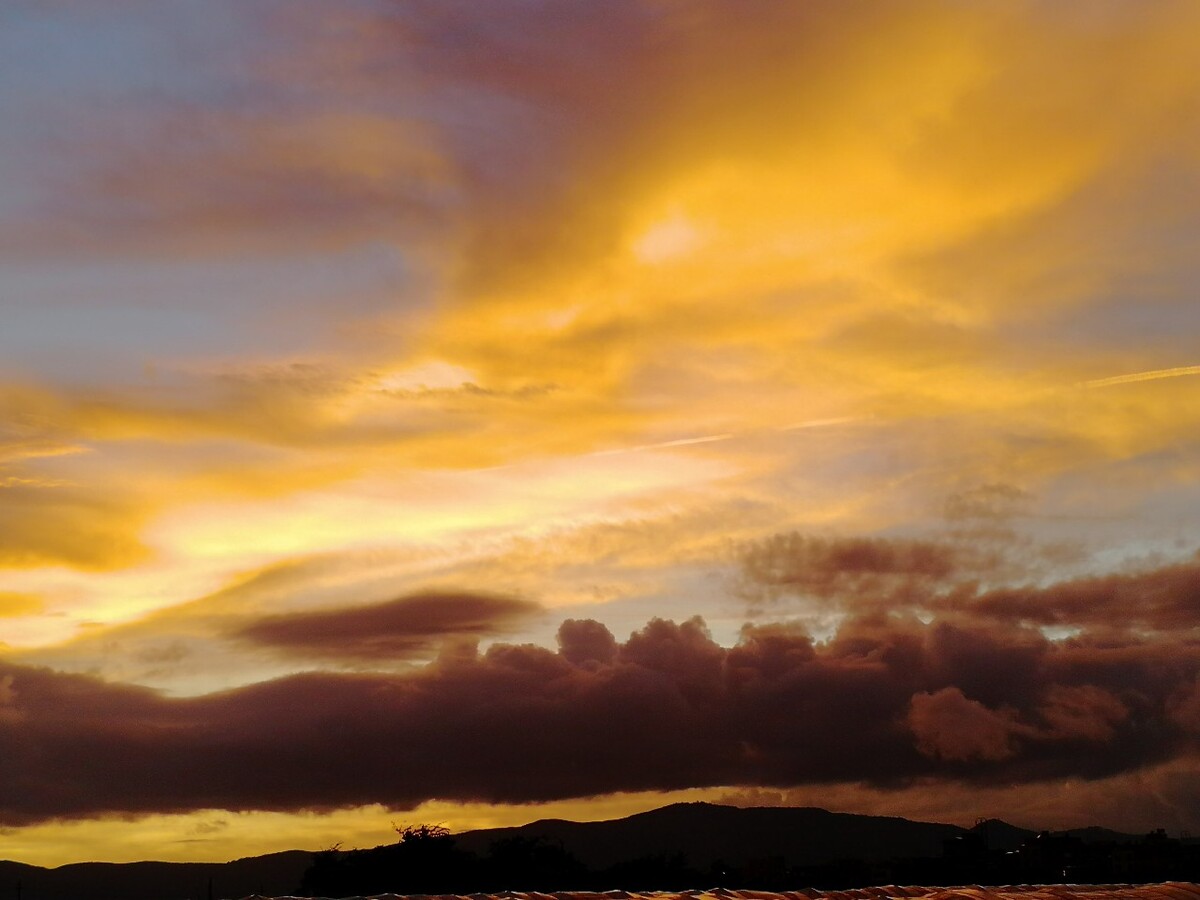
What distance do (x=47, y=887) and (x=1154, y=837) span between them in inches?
5238

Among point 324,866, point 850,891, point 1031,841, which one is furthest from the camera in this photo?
point 1031,841

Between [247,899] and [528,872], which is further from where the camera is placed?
[528,872]

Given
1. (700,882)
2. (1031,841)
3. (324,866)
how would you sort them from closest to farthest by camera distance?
1. (324,866)
2. (700,882)
3. (1031,841)

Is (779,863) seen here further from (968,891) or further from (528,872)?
(968,891)

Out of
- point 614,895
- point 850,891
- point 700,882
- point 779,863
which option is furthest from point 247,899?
point 779,863

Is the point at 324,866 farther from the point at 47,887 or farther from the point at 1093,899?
the point at 47,887

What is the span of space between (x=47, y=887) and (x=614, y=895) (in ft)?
548

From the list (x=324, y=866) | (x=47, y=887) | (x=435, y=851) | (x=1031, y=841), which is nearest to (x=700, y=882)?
(x=435, y=851)

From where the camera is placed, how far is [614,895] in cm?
3700

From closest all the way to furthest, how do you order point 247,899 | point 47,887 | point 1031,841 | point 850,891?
point 247,899, point 850,891, point 1031,841, point 47,887

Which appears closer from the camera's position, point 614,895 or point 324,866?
point 614,895

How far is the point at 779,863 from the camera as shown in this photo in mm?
155125

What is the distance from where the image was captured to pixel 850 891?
41.6m

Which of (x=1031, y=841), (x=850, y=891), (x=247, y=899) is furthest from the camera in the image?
(x=1031, y=841)
